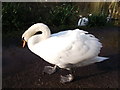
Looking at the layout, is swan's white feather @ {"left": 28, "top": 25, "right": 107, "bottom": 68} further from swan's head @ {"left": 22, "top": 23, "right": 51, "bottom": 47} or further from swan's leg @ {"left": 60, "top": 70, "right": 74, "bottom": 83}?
swan's leg @ {"left": 60, "top": 70, "right": 74, "bottom": 83}

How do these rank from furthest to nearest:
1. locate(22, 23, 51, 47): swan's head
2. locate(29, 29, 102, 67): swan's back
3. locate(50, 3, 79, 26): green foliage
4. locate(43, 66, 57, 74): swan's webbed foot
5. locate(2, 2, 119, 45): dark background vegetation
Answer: locate(50, 3, 79, 26): green foliage, locate(2, 2, 119, 45): dark background vegetation, locate(43, 66, 57, 74): swan's webbed foot, locate(22, 23, 51, 47): swan's head, locate(29, 29, 102, 67): swan's back

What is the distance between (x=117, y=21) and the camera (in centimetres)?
432

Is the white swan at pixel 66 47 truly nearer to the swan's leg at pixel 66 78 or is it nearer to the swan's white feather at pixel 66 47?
the swan's white feather at pixel 66 47

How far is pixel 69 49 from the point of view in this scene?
2.05m

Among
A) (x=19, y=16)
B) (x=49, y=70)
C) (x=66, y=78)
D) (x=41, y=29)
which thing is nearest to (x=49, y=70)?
(x=49, y=70)

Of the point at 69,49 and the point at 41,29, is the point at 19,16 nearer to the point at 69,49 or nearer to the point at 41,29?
the point at 41,29

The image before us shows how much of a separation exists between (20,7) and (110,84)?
6.57 feet

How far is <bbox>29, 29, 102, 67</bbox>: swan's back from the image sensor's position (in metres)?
2.05

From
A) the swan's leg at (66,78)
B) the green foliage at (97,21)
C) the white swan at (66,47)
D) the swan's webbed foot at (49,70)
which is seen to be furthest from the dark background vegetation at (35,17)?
the swan's leg at (66,78)

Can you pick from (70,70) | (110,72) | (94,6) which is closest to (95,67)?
(110,72)

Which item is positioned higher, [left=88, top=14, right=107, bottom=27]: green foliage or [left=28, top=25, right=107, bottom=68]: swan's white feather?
[left=88, top=14, right=107, bottom=27]: green foliage

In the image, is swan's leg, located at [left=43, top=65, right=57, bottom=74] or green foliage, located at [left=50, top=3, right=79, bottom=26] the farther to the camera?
green foliage, located at [left=50, top=3, right=79, bottom=26]

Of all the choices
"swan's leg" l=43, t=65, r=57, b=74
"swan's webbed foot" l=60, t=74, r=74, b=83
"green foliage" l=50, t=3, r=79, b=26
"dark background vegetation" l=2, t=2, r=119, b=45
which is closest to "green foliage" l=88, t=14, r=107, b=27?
"dark background vegetation" l=2, t=2, r=119, b=45

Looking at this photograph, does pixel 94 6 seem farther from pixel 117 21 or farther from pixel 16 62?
pixel 16 62
